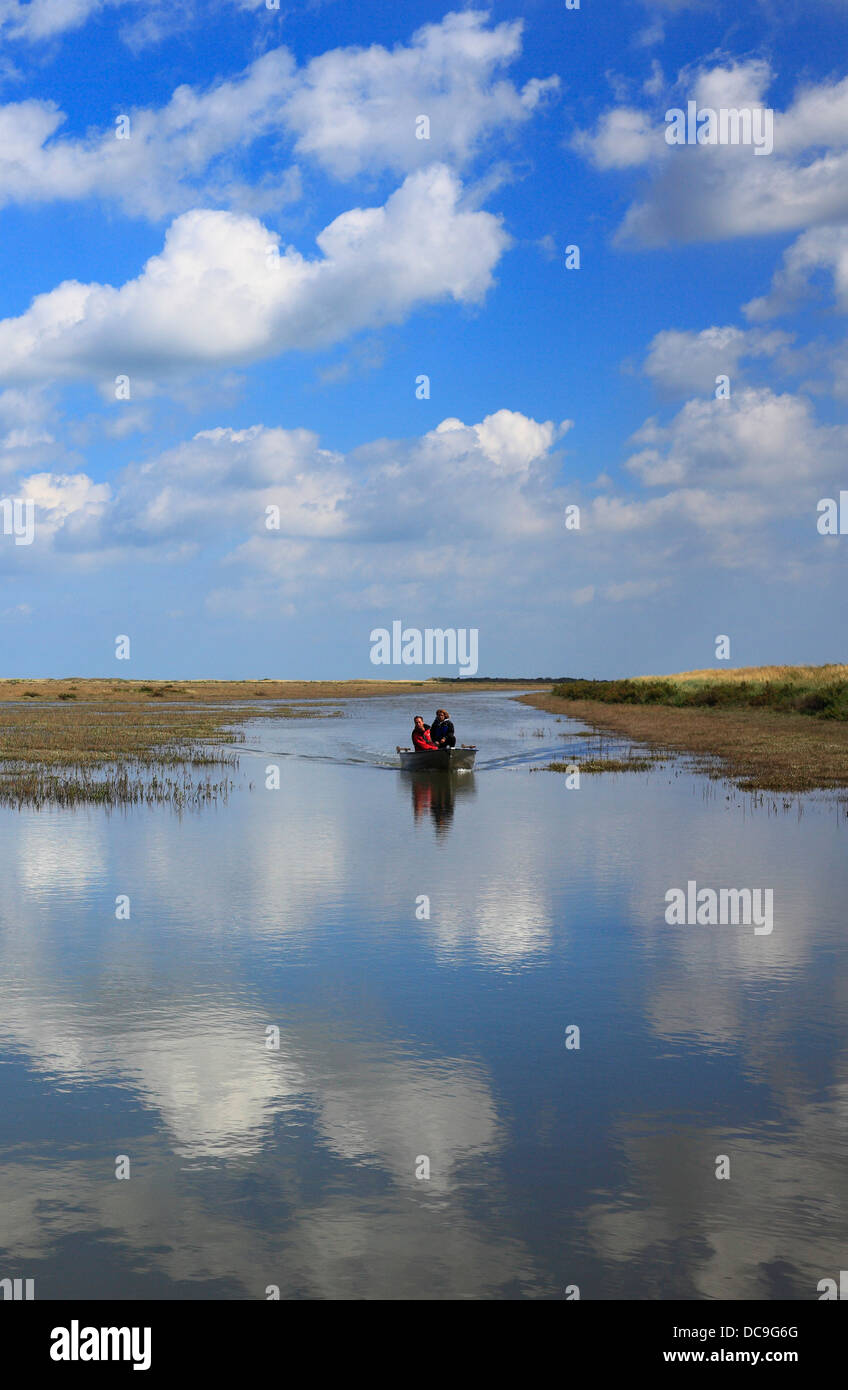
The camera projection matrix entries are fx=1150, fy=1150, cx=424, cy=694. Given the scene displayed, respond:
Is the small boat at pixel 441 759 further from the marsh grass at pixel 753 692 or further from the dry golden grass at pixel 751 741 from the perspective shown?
the marsh grass at pixel 753 692

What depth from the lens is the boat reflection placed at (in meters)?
27.1

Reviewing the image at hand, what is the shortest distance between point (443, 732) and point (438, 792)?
6.31 metres

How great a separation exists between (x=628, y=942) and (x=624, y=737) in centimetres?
4258

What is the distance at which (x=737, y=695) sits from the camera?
257 feet

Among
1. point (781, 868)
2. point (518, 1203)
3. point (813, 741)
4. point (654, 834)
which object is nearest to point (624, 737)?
point (813, 741)

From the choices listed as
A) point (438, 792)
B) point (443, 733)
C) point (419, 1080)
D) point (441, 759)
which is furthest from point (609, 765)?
point (419, 1080)

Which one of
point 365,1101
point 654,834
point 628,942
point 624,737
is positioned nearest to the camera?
point 365,1101

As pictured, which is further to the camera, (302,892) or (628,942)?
(302,892)

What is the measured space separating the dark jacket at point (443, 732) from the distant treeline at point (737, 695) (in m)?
25.1

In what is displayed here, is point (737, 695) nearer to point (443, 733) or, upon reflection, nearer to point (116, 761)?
point (443, 733)

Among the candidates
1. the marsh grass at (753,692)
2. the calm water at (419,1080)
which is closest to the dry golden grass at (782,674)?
the marsh grass at (753,692)

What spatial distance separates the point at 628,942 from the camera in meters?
14.2

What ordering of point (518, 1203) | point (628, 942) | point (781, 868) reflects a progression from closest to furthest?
point (518, 1203), point (628, 942), point (781, 868)
